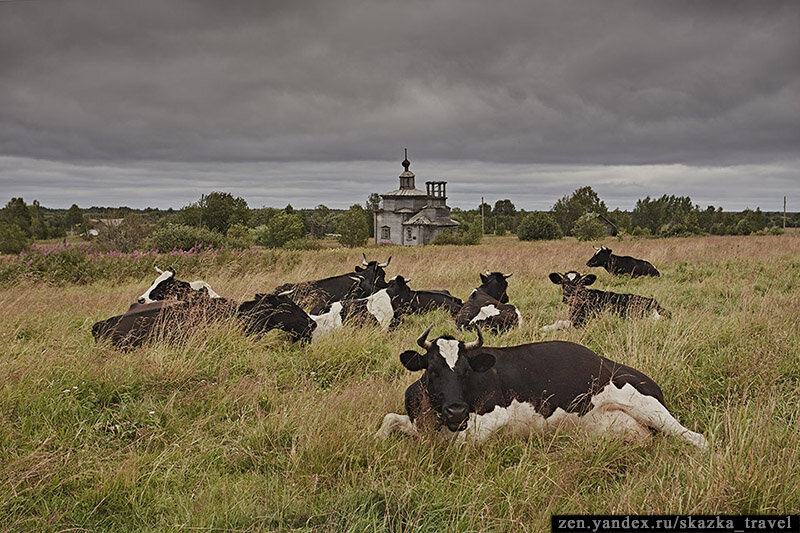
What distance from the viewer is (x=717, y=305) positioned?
30.7 ft

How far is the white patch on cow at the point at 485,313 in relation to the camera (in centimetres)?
857

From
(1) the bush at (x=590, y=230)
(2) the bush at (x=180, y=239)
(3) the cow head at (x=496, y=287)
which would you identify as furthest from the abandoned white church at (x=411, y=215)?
(3) the cow head at (x=496, y=287)

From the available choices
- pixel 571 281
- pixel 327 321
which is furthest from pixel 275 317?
pixel 571 281

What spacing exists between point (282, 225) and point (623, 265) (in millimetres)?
63251

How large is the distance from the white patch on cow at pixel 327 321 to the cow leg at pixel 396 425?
129 inches

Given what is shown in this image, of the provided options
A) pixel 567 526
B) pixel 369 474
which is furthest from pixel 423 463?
pixel 567 526

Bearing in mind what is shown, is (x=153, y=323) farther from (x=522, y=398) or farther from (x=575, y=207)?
(x=575, y=207)

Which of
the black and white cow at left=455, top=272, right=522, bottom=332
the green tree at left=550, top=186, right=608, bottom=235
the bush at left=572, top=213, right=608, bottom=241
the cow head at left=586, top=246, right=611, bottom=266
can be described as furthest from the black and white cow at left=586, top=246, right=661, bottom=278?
the green tree at left=550, top=186, right=608, bottom=235

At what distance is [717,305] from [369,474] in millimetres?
8653

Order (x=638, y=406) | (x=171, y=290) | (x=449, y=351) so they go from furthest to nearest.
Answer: (x=171, y=290), (x=449, y=351), (x=638, y=406)

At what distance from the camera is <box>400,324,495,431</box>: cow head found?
13.1 feet

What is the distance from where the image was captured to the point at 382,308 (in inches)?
357

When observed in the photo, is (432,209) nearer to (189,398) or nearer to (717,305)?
(717,305)

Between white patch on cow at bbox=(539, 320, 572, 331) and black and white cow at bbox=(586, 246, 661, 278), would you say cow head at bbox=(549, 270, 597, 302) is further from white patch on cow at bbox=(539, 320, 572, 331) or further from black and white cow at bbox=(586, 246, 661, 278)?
black and white cow at bbox=(586, 246, 661, 278)
